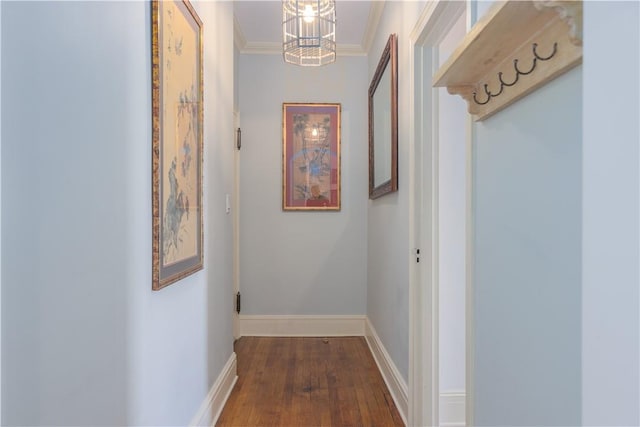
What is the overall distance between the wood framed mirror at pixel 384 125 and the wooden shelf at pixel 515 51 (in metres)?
1.16

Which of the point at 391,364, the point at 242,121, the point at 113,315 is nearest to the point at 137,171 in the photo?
the point at 113,315

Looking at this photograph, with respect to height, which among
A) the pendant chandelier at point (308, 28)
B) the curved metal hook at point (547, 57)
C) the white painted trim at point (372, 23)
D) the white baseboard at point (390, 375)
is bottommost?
the white baseboard at point (390, 375)

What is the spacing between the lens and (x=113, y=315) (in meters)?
1.00

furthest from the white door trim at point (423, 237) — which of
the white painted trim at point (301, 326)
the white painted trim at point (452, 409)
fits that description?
the white painted trim at point (301, 326)

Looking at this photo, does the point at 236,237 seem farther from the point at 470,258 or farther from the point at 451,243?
the point at 470,258

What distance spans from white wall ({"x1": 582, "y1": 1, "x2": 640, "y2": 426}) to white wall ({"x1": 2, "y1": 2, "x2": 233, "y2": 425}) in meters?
0.93

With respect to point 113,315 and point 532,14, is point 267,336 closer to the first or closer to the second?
point 113,315

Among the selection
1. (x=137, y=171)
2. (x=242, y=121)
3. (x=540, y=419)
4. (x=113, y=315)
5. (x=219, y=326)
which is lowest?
(x=219, y=326)

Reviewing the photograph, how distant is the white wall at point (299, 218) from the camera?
3.39 metres

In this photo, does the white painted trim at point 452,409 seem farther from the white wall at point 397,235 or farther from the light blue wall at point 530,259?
the light blue wall at point 530,259

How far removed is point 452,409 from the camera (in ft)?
6.23

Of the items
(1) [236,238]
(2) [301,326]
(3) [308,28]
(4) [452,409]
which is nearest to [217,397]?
(4) [452,409]

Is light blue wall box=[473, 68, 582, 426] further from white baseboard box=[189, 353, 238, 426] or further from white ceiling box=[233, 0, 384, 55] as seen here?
white ceiling box=[233, 0, 384, 55]

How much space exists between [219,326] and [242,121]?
1.97 m
